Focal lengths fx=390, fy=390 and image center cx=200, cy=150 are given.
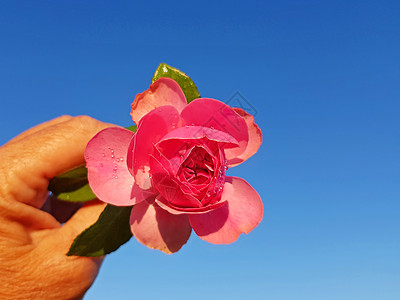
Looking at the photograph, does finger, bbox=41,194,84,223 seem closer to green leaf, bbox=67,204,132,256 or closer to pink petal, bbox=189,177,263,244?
green leaf, bbox=67,204,132,256

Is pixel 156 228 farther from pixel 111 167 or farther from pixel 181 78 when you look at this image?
pixel 181 78

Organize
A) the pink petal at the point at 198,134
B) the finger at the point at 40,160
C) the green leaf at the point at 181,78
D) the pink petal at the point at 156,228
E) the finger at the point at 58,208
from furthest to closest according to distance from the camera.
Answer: the finger at the point at 58,208 → the finger at the point at 40,160 → the green leaf at the point at 181,78 → the pink petal at the point at 156,228 → the pink petal at the point at 198,134

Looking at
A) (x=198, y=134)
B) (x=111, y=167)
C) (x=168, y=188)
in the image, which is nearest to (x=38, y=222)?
(x=111, y=167)

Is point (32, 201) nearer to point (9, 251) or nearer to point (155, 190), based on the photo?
point (9, 251)

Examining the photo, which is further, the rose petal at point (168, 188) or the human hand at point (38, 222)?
the human hand at point (38, 222)

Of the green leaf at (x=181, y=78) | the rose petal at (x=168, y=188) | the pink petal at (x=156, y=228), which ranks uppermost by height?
the green leaf at (x=181, y=78)

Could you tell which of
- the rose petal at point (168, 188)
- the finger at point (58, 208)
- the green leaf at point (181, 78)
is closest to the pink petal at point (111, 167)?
the rose petal at point (168, 188)

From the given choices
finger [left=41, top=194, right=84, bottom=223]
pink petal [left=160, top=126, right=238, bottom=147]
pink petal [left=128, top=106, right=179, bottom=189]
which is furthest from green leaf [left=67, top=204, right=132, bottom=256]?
finger [left=41, top=194, right=84, bottom=223]

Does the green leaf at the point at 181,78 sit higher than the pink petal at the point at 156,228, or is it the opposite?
the green leaf at the point at 181,78

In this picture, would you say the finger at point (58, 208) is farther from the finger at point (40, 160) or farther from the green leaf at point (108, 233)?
the green leaf at point (108, 233)
